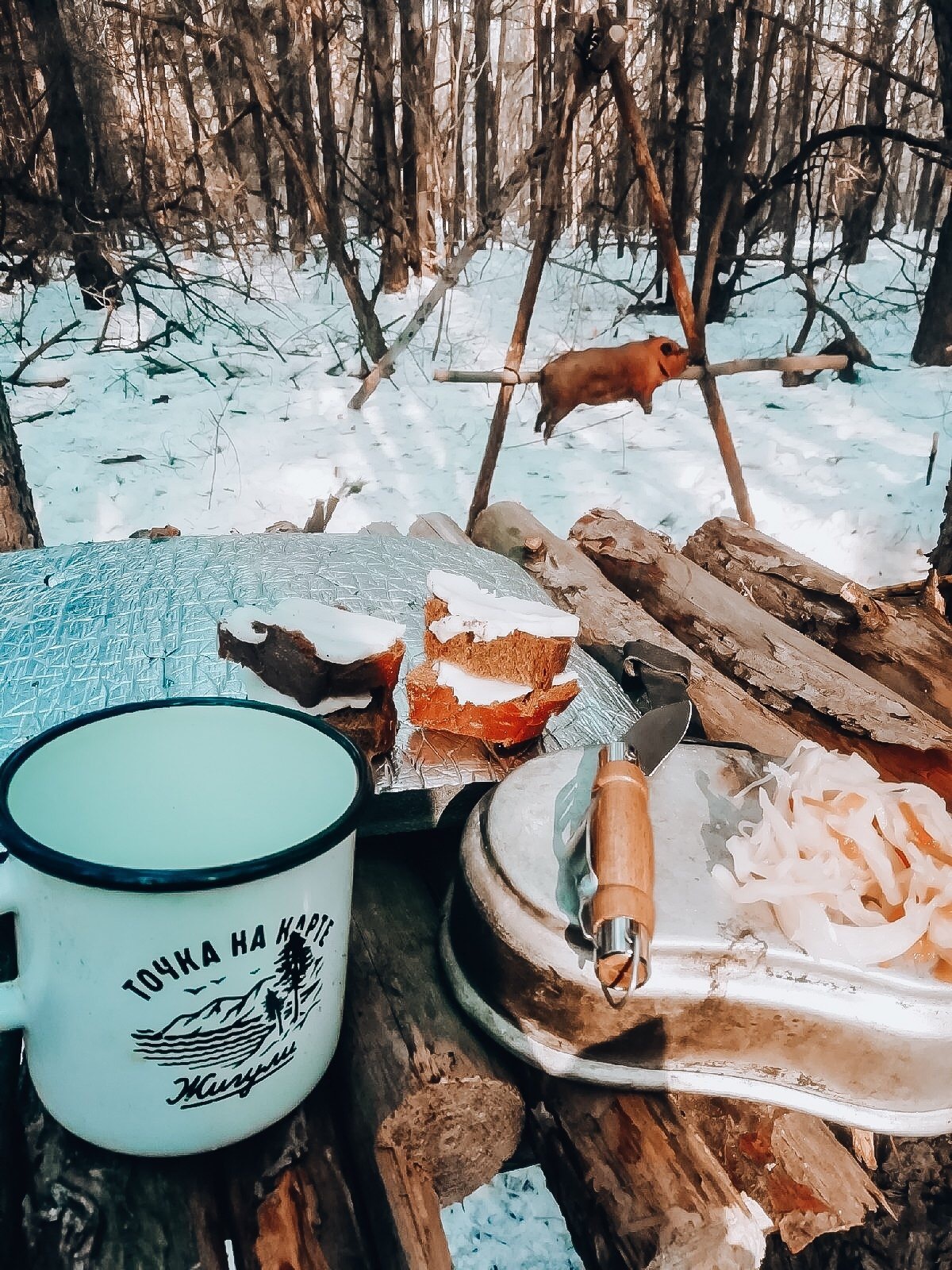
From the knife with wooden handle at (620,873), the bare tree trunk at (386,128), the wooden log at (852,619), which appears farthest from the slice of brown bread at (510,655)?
the bare tree trunk at (386,128)

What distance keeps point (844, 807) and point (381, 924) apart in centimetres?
58

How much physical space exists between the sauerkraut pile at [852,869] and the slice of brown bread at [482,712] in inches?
17.8

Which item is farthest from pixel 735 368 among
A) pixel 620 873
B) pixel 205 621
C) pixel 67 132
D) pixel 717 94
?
pixel 67 132

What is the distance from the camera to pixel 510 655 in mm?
1382

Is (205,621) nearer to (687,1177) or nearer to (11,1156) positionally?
(11,1156)

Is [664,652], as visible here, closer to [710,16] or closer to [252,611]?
[252,611]

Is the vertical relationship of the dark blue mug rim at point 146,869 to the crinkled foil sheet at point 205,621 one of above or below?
above

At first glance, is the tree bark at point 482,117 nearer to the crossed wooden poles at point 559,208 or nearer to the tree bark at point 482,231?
the tree bark at point 482,231

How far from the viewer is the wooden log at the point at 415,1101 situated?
33.5 inches

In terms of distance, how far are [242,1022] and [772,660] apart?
147 centimetres

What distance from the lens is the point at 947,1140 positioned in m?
1.13

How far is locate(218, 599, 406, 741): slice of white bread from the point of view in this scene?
1277 mm

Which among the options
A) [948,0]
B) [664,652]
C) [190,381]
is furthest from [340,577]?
[190,381]

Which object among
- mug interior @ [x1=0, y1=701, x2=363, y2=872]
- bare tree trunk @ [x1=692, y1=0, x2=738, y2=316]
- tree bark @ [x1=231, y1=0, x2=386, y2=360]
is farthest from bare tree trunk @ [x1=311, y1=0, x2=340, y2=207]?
mug interior @ [x1=0, y1=701, x2=363, y2=872]
